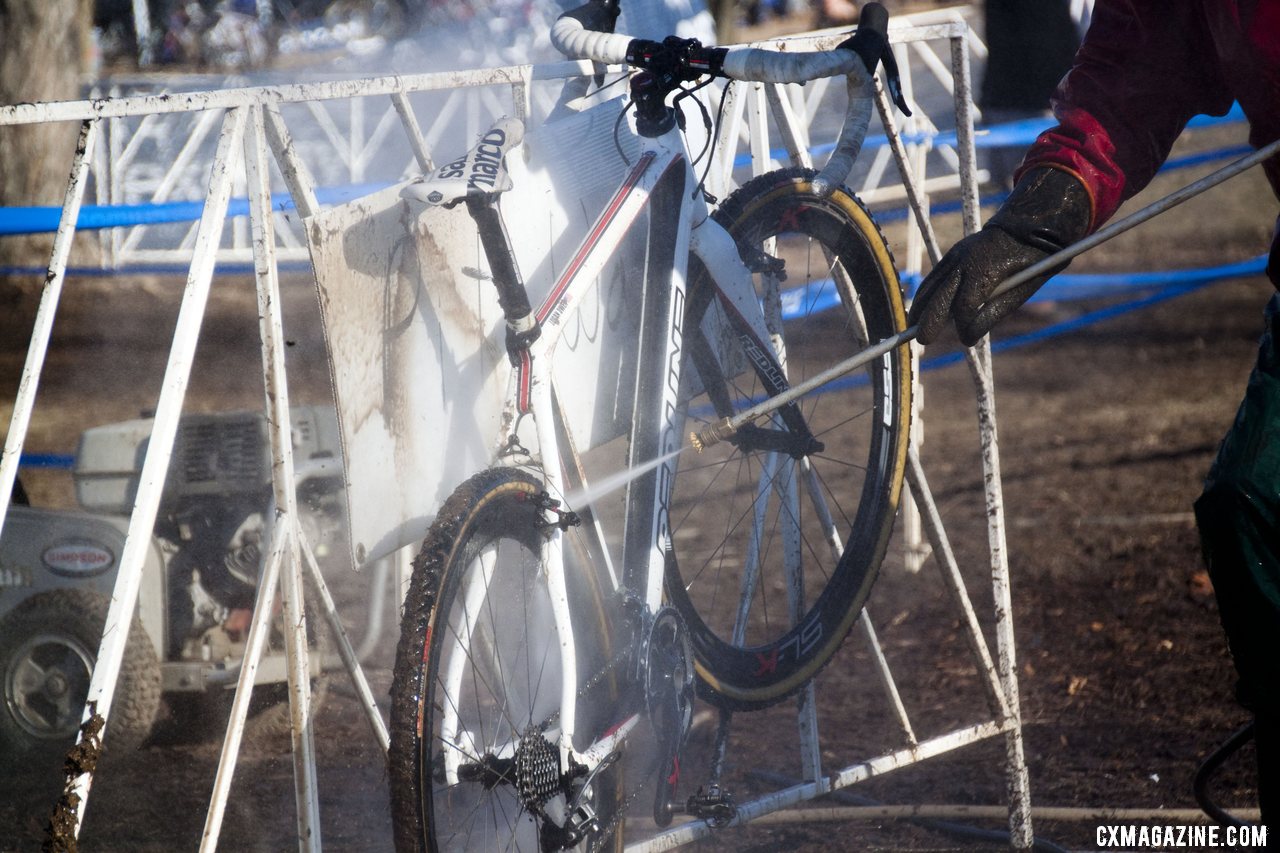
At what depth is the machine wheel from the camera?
4.00 m

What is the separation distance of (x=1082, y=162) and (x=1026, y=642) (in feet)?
8.92

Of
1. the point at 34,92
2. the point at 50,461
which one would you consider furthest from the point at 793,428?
the point at 34,92

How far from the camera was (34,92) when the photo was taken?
11.3 meters

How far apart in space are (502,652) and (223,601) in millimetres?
1706

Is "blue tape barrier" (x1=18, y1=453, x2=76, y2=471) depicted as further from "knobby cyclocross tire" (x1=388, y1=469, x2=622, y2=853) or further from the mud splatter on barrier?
the mud splatter on barrier

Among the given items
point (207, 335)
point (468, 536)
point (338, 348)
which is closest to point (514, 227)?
point (338, 348)

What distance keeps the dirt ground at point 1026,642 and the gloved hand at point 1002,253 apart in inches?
65.2

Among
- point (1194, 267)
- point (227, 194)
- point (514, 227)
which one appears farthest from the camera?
point (1194, 267)

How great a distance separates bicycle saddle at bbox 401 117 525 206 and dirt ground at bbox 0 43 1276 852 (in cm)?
207

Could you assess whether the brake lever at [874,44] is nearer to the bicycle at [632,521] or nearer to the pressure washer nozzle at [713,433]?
the bicycle at [632,521]

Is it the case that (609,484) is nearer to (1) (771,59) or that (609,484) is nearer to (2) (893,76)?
(1) (771,59)

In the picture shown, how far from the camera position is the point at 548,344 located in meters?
2.55

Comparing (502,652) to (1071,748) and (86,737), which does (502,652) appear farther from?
(1071,748)

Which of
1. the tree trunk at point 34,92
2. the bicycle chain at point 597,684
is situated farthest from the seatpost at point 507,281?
the tree trunk at point 34,92
